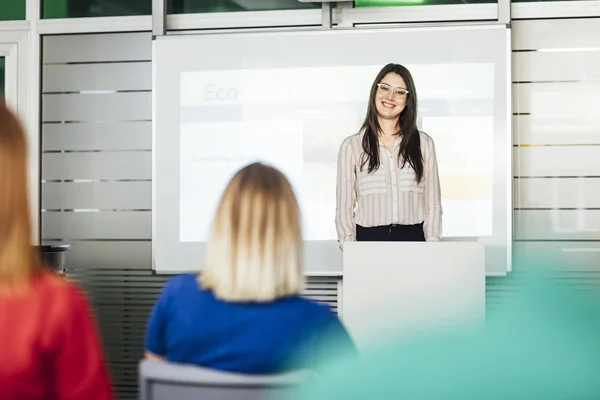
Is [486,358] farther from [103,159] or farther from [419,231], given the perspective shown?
[103,159]

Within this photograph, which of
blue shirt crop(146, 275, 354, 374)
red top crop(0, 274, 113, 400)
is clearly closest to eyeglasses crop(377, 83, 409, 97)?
blue shirt crop(146, 275, 354, 374)

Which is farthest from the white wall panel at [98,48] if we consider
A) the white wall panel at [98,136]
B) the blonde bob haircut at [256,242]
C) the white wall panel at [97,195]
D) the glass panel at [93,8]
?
the blonde bob haircut at [256,242]

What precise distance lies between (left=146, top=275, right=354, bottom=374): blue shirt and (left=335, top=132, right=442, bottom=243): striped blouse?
2319 millimetres

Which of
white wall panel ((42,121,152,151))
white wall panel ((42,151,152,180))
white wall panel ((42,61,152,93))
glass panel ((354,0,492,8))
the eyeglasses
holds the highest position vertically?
glass panel ((354,0,492,8))

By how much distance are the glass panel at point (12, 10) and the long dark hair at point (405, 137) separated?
2667 mm

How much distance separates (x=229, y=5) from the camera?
15.2ft


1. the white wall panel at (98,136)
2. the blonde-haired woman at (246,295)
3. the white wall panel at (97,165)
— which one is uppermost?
the white wall panel at (98,136)

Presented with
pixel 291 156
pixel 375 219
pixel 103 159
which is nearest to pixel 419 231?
pixel 375 219

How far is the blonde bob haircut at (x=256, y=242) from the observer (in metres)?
1.18

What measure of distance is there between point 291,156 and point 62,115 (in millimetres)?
1560

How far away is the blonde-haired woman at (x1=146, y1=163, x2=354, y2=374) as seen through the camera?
3.70 feet

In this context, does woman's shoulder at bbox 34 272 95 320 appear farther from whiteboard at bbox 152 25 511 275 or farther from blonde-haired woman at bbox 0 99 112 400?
whiteboard at bbox 152 25 511 275

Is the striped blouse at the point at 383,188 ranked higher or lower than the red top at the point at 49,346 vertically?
higher

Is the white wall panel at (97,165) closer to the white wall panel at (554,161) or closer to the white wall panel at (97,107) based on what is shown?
the white wall panel at (97,107)
